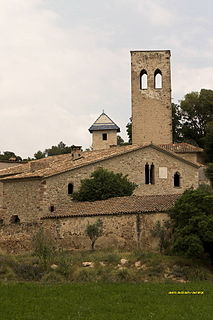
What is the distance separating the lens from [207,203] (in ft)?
98.4

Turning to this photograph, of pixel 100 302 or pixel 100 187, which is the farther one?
pixel 100 187

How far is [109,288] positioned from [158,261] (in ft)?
30.9

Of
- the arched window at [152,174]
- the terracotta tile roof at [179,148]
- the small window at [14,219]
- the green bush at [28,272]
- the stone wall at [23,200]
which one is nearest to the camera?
the green bush at [28,272]

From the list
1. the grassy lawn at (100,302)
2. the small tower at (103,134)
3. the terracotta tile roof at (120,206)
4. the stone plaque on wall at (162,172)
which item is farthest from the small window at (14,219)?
the small tower at (103,134)

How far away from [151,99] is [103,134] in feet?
37.7

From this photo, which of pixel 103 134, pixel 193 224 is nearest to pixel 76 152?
pixel 103 134

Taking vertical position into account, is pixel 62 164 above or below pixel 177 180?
above

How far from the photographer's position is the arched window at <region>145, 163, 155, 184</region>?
138ft

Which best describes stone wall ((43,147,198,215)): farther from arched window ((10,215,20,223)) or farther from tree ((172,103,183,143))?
Result: tree ((172,103,183,143))

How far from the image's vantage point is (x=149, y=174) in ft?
139

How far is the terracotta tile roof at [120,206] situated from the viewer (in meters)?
33.2

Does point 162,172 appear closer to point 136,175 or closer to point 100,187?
point 136,175

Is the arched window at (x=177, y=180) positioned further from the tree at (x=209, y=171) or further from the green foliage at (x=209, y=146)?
the green foliage at (x=209, y=146)

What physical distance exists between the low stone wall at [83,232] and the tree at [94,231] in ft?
0.94
